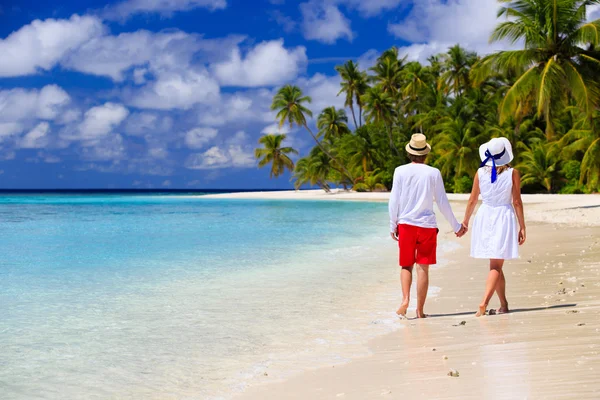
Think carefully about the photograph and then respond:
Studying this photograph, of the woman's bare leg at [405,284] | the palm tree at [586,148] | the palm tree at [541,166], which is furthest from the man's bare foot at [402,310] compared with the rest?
the palm tree at [541,166]

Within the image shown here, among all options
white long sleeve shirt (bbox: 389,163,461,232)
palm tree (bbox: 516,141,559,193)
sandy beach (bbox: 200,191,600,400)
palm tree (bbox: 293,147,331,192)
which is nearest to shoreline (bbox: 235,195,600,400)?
sandy beach (bbox: 200,191,600,400)

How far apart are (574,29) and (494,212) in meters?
18.3

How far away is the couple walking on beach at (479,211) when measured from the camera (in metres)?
4.84

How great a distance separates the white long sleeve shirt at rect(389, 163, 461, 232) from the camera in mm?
4898

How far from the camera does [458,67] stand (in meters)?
49.9

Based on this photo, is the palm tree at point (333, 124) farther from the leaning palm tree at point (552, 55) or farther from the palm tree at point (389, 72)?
the leaning palm tree at point (552, 55)

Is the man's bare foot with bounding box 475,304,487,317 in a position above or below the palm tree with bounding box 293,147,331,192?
below

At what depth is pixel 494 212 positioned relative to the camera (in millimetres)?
4871

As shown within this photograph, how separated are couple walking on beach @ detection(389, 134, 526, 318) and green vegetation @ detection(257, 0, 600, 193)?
16026 mm

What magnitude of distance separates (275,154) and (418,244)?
2253 inches

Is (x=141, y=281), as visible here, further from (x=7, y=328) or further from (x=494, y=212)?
(x=494, y=212)

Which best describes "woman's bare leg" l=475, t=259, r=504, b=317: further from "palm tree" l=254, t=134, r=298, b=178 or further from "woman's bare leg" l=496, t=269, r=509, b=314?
"palm tree" l=254, t=134, r=298, b=178

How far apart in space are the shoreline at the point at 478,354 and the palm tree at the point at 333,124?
53.6 meters

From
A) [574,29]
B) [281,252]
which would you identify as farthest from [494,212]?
[574,29]
